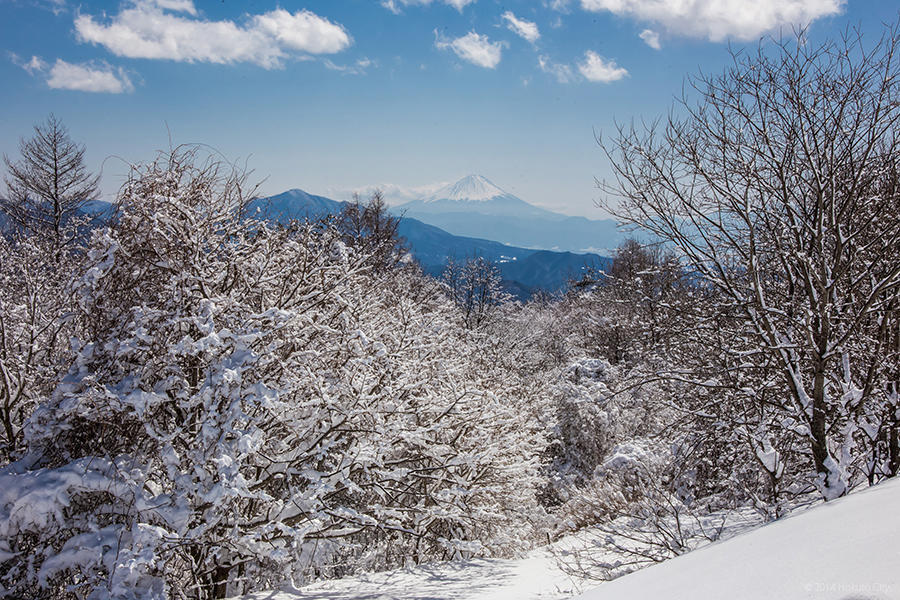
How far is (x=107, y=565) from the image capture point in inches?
166

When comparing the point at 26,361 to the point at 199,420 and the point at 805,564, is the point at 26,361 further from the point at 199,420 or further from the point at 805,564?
the point at 805,564

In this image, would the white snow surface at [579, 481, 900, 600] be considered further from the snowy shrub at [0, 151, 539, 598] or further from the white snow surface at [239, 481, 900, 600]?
the snowy shrub at [0, 151, 539, 598]

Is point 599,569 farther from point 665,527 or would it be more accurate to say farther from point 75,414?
point 75,414

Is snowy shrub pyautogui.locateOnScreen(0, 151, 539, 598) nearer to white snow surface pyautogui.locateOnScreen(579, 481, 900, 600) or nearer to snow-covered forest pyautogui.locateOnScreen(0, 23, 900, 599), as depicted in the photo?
snow-covered forest pyautogui.locateOnScreen(0, 23, 900, 599)

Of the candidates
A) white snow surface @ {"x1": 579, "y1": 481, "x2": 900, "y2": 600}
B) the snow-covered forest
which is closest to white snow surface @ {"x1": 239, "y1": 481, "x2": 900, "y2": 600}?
white snow surface @ {"x1": 579, "y1": 481, "x2": 900, "y2": 600}

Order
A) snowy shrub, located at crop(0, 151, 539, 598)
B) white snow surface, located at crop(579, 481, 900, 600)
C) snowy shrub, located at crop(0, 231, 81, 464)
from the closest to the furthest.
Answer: white snow surface, located at crop(579, 481, 900, 600), snowy shrub, located at crop(0, 151, 539, 598), snowy shrub, located at crop(0, 231, 81, 464)

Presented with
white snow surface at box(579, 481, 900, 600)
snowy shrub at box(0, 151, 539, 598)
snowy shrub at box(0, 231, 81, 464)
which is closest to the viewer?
white snow surface at box(579, 481, 900, 600)

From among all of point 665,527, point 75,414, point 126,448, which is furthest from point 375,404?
point 665,527

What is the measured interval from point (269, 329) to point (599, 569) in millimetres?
4795

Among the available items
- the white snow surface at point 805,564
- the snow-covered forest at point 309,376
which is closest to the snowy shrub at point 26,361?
the snow-covered forest at point 309,376

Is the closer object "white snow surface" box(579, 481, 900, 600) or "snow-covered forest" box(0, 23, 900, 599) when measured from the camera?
"white snow surface" box(579, 481, 900, 600)

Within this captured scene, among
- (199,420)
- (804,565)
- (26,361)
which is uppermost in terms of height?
(804,565)

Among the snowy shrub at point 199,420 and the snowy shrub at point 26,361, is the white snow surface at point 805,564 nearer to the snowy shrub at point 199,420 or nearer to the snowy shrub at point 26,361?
the snowy shrub at point 199,420

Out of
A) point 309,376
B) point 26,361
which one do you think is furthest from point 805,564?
point 26,361
